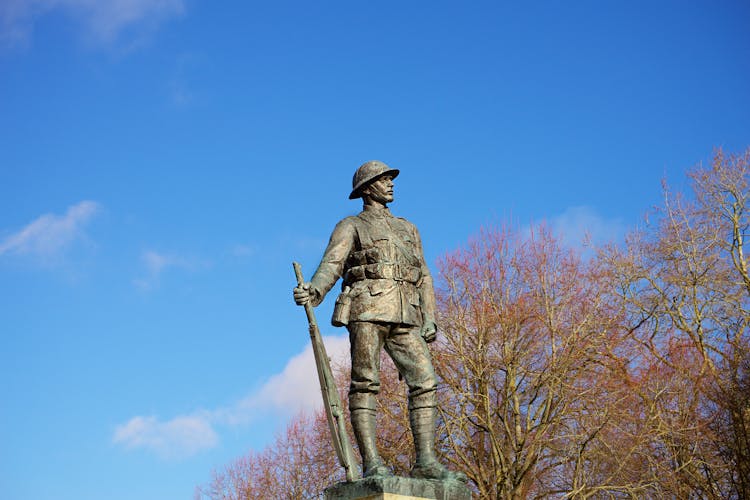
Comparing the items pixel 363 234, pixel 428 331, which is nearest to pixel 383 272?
pixel 363 234

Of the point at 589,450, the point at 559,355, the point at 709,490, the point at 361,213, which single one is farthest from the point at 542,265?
the point at 361,213

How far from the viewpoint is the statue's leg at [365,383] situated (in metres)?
7.11

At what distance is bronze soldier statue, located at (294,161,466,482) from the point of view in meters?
7.16

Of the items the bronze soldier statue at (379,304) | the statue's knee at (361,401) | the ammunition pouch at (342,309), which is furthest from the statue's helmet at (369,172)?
the statue's knee at (361,401)

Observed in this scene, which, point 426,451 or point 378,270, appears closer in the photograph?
point 426,451

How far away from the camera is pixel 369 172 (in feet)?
25.7

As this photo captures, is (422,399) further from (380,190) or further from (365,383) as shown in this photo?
(380,190)

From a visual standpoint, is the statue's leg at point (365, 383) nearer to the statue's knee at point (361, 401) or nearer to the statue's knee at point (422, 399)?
the statue's knee at point (361, 401)

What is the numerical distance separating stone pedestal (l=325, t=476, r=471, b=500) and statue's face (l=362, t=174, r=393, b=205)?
99.4 inches

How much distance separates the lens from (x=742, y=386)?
24328 mm

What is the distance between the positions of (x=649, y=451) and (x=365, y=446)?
18.6 meters

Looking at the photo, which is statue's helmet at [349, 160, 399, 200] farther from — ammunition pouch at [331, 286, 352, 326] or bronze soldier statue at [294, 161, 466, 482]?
ammunition pouch at [331, 286, 352, 326]

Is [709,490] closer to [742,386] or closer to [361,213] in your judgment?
[742,386]

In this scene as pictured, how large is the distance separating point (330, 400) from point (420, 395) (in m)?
0.76
